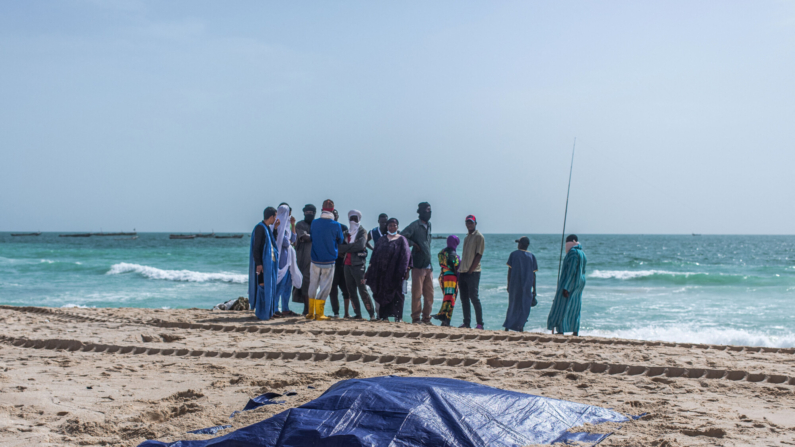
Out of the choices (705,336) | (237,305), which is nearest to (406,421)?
(237,305)

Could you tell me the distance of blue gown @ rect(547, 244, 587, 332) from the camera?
727cm

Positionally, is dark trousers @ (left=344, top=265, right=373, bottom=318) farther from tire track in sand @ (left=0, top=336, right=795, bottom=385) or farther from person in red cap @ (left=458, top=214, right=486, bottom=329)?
tire track in sand @ (left=0, top=336, right=795, bottom=385)

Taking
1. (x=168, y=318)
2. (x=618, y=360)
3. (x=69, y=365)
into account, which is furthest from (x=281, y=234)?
(x=618, y=360)

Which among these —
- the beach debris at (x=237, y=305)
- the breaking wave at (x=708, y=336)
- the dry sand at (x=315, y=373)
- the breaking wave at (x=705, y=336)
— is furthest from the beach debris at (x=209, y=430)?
the breaking wave at (x=708, y=336)

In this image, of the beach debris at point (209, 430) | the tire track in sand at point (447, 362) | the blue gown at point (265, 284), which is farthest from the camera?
the blue gown at point (265, 284)

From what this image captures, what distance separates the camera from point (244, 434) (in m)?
2.73

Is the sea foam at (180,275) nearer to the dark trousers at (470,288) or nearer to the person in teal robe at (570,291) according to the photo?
the dark trousers at (470,288)

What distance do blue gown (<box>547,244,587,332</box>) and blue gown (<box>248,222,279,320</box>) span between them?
3848mm

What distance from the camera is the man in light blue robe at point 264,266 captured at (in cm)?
753

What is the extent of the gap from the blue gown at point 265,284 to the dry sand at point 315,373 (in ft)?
0.78

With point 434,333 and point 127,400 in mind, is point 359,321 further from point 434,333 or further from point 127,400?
point 127,400

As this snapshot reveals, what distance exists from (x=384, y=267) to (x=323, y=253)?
910 millimetres

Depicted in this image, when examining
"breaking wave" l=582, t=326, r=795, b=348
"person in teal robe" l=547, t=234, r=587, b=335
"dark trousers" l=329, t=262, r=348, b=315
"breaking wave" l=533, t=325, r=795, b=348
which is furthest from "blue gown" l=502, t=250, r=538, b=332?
"breaking wave" l=582, t=326, r=795, b=348

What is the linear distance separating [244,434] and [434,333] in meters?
4.45
